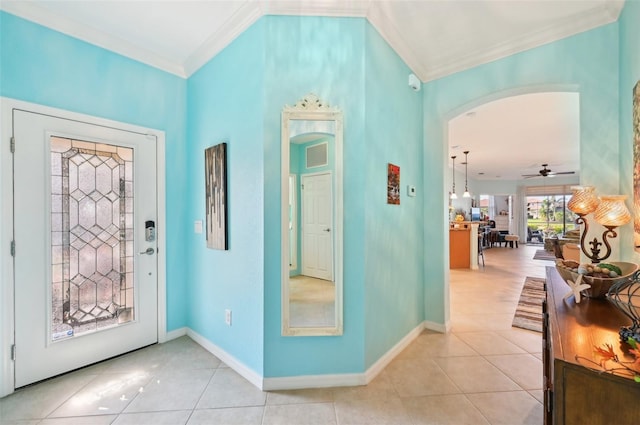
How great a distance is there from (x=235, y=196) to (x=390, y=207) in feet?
4.46

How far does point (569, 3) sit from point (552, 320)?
2383 mm

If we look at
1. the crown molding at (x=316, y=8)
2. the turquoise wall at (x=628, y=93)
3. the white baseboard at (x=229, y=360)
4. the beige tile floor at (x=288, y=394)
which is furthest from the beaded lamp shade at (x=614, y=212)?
the white baseboard at (x=229, y=360)

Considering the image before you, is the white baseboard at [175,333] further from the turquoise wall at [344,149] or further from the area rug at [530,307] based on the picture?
the area rug at [530,307]

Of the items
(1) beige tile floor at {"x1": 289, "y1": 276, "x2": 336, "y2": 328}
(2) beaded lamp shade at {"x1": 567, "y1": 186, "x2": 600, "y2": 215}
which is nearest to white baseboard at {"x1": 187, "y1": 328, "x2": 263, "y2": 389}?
(1) beige tile floor at {"x1": 289, "y1": 276, "x2": 336, "y2": 328}

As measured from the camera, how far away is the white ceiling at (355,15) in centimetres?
204

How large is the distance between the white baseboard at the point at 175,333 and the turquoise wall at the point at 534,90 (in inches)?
105

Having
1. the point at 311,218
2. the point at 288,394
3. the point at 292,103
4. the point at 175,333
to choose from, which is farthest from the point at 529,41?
the point at 175,333

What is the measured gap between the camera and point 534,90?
247 centimetres

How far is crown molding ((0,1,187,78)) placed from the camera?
2.02 metres

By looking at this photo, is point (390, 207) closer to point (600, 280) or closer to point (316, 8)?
point (600, 280)

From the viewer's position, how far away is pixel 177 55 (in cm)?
268

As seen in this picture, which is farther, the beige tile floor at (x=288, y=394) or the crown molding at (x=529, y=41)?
the crown molding at (x=529, y=41)

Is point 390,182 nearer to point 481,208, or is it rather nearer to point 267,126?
point 267,126

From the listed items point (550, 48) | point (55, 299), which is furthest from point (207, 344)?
point (550, 48)
